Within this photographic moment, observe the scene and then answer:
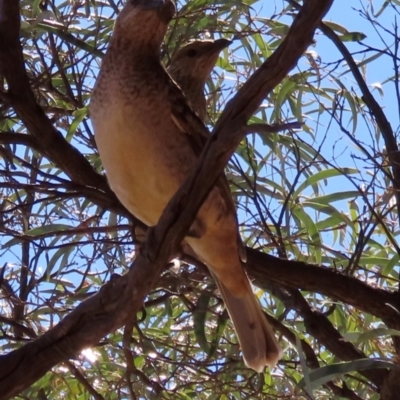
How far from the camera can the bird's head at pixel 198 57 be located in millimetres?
2488

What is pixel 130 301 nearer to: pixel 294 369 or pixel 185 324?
pixel 294 369

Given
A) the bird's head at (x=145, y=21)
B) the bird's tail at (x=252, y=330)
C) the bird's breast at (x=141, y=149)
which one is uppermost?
the bird's head at (x=145, y=21)

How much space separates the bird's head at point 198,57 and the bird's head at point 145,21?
25 centimetres

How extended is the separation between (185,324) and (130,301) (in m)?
1.17

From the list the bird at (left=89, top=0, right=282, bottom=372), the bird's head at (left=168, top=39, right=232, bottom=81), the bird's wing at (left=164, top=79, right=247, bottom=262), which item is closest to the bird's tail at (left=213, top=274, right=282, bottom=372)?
the bird at (left=89, top=0, right=282, bottom=372)

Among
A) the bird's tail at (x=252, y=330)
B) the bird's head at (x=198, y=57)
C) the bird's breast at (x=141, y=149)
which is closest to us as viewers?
the bird's breast at (x=141, y=149)

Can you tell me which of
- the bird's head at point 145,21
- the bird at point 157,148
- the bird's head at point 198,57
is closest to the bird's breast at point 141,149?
the bird at point 157,148

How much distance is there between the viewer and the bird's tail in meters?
2.20

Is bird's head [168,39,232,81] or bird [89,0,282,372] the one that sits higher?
bird's head [168,39,232,81]

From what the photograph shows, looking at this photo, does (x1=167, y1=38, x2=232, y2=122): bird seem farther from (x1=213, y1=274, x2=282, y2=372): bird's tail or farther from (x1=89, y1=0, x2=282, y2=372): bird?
(x1=213, y1=274, x2=282, y2=372): bird's tail

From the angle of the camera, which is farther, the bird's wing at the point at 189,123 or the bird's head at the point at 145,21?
the bird's head at the point at 145,21

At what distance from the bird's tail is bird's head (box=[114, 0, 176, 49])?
1.88ft

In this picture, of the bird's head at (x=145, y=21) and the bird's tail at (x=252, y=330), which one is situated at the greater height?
the bird's head at (x=145, y=21)

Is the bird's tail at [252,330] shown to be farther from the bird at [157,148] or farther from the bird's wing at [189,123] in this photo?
the bird's wing at [189,123]
